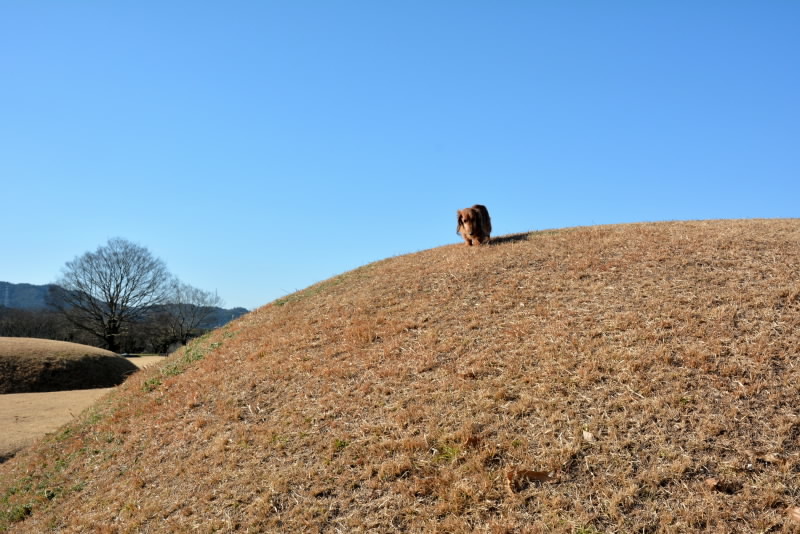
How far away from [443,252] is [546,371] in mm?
8812

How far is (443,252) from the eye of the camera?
51.0 feet

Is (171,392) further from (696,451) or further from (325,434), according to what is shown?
(696,451)

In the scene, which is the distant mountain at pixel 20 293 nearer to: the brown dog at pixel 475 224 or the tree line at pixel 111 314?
the tree line at pixel 111 314

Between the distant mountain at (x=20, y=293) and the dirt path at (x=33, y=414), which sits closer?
the dirt path at (x=33, y=414)

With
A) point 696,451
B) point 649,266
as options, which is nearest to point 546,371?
point 696,451

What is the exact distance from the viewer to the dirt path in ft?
39.6

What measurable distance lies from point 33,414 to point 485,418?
1482 cm

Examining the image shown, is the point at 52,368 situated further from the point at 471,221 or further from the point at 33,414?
the point at 471,221

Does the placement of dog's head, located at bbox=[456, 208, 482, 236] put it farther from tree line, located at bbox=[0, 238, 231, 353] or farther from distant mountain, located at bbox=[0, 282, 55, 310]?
distant mountain, located at bbox=[0, 282, 55, 310]

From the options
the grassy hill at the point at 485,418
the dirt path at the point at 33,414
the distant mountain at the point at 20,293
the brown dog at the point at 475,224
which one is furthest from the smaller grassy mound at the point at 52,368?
the distant mountain at the point at 20,293

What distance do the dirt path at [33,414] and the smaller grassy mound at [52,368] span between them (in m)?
1.39

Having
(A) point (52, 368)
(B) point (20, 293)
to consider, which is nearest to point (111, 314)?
(A) point (52, 368)

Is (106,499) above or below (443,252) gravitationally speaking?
below

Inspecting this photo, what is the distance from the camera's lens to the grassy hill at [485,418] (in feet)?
16.0
